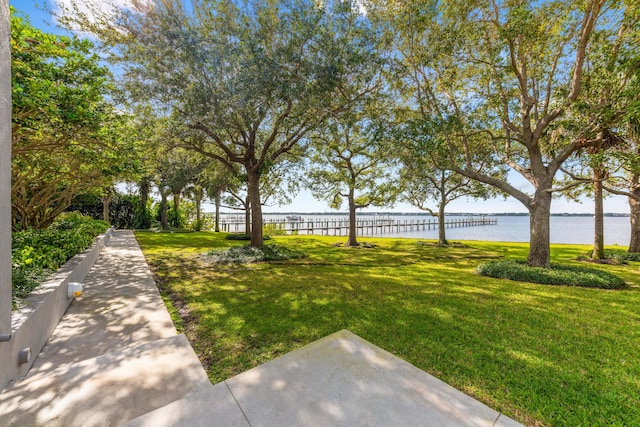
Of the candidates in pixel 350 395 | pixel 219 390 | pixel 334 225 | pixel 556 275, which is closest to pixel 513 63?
pixel 556 275

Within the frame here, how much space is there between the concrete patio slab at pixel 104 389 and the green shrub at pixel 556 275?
7947mm

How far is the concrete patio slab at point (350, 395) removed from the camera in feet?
6.57

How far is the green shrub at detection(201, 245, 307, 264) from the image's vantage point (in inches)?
353

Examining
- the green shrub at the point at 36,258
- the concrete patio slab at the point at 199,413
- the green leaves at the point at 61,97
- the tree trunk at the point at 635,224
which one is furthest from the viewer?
the tree trunk at the point at 635,224

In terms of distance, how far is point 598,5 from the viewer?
19.0 ft

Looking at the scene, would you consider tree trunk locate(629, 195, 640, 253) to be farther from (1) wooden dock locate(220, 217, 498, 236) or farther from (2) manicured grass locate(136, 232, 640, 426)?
(1) wooden dock locate(220, 217, 498, 236)

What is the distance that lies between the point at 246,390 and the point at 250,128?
29.4 ft

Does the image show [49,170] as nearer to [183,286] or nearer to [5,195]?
[183,286]

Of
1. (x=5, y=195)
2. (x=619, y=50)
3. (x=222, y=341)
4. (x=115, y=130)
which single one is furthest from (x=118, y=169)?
(x=619, y=50)

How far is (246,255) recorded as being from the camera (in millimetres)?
9398

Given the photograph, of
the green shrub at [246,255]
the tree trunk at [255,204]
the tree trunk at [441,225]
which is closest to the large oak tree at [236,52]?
the tree trunk at [255,204]

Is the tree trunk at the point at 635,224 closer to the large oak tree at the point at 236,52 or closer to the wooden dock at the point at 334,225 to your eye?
the large oak tree at the point at 236,52

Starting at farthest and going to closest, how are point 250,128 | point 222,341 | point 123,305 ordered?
point 250,128 → point 123,305 → point 222,341

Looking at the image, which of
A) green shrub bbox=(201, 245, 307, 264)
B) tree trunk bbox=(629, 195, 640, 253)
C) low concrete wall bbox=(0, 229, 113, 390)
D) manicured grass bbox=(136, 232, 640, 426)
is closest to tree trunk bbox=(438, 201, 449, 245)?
tree trunk bbox=(629, 195, 640, 253)
